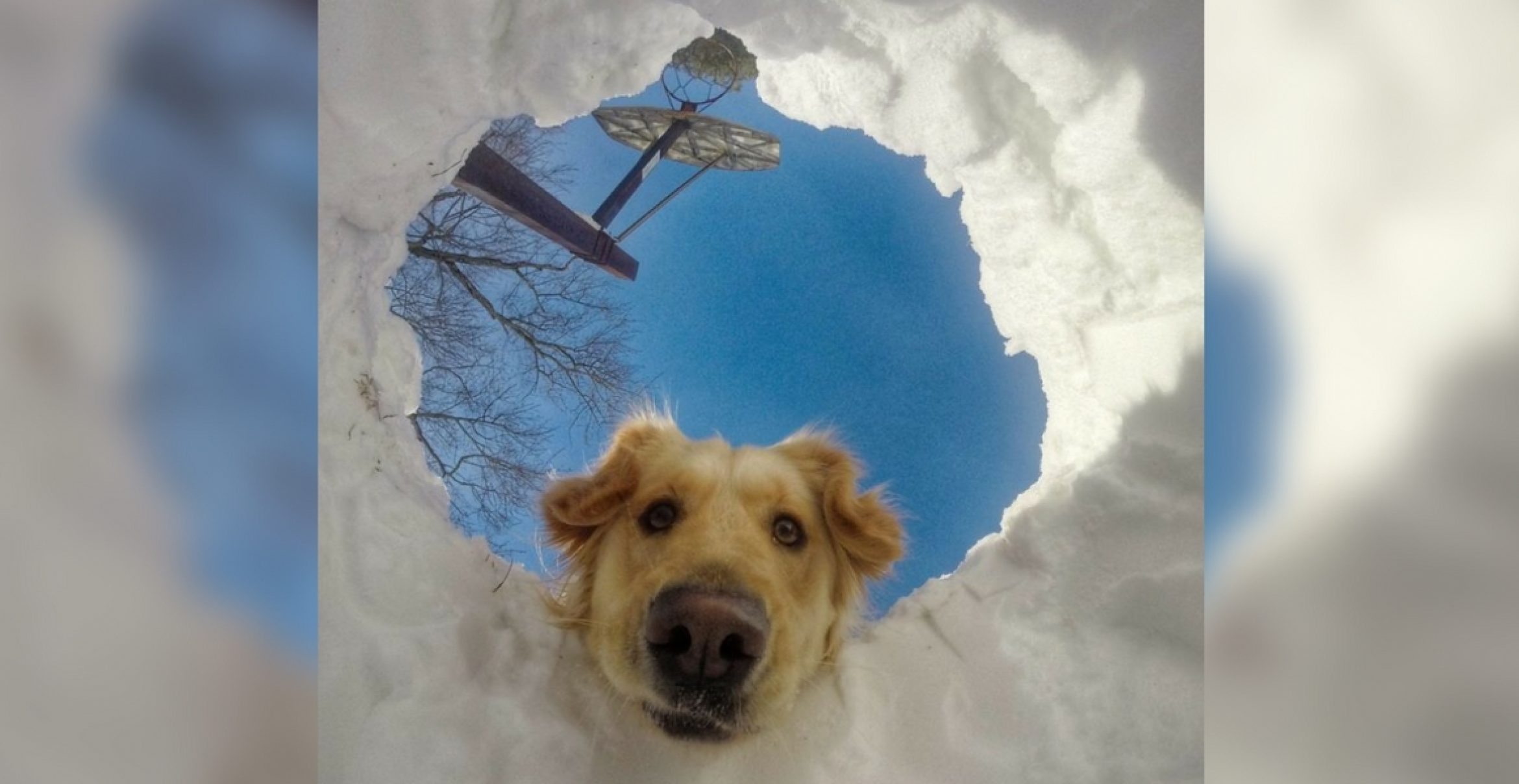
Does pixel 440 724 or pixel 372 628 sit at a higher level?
pixel 372 628

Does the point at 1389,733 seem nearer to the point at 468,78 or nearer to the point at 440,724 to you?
the point at 440,724

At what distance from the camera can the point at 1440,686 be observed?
1.53 m

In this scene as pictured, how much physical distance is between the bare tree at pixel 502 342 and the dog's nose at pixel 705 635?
33cm

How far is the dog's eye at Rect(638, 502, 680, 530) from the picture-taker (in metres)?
1.88

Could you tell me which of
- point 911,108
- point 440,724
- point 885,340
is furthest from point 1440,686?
point 440,724

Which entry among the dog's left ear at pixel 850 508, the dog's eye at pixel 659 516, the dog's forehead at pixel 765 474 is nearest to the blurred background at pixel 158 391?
the dog's eye at pixel 659 516

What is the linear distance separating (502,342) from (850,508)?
70 cm

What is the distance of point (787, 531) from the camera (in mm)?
1896

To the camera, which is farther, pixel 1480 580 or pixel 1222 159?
pixel 1222 159

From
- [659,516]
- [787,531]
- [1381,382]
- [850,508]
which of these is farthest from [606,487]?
[1381,382]

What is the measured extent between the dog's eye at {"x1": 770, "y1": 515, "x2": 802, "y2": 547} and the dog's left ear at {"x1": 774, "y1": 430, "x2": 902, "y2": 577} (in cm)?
6

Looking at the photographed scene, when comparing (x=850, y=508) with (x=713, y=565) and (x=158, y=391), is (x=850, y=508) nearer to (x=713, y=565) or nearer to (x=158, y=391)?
(x=713, y=565)

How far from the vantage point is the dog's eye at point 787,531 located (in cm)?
189

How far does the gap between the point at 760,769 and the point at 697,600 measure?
34 centimetres
